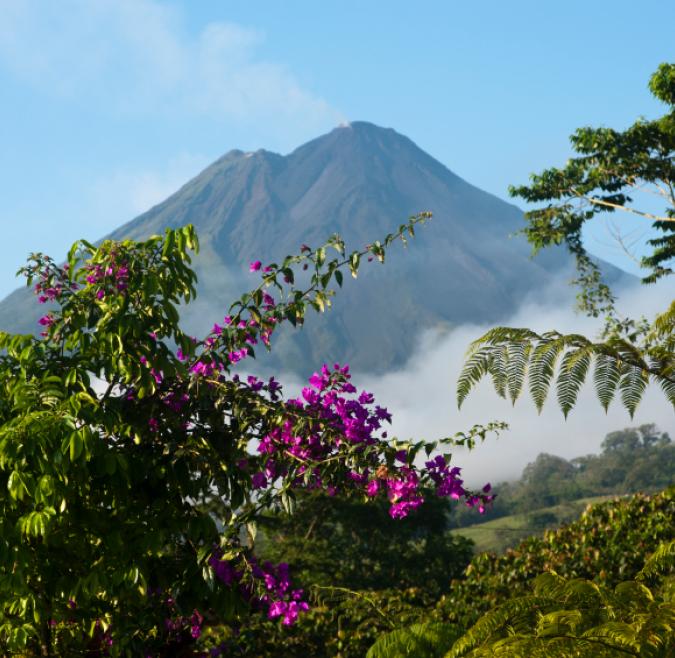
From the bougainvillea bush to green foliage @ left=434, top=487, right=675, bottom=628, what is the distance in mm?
2403

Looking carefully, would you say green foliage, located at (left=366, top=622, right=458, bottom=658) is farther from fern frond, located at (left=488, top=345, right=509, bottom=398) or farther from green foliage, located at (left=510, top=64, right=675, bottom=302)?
green foliage, located at (left=510, top=64, right=675, bottom=302)

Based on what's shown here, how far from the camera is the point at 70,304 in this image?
538 centimetres

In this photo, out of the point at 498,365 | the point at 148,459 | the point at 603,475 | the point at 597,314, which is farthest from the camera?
the point at 603,475

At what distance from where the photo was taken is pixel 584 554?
7.54m

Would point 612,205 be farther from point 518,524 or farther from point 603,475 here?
point 603,475

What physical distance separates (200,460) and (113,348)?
786mm

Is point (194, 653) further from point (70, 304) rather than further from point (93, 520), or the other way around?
point (70, 304)

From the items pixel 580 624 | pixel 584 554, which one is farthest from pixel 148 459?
pixel 584 554

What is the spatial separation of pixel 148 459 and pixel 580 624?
2431 mm

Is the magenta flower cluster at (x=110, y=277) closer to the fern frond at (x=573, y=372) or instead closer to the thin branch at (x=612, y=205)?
the fern frond at (x=573, y=372)

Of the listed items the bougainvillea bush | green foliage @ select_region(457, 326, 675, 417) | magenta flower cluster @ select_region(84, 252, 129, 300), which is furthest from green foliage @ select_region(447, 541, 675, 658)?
magenta flower cluster @ select_region(84, 252, 129, 300)

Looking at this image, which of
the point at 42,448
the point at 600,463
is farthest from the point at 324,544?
the point at 600,463

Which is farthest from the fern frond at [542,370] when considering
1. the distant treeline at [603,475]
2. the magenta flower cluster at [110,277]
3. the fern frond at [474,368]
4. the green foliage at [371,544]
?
the distant treeline at [603,475]

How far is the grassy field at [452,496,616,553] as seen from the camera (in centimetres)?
7950
